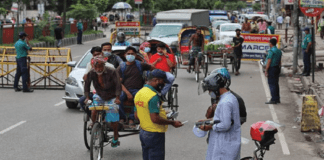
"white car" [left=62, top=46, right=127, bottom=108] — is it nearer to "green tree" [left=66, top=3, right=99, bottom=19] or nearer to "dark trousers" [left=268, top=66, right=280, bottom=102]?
"dark trousers" [left=268, top=66, right=280, bottom=102]

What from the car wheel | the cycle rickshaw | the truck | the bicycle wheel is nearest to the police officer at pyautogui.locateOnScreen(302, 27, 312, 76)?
the cycle rickshaw

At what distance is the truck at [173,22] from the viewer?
98.8 feet

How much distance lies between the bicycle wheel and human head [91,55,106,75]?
91 cm

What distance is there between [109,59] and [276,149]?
3.46 metres

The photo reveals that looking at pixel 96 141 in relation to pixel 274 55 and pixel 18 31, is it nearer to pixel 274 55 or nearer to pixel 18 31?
pixel 274 55

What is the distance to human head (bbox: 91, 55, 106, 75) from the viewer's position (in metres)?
9.17

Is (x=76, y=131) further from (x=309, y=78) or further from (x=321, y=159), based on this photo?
(x=309, y=78)

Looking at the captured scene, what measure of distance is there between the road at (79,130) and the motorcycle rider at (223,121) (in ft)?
11.7

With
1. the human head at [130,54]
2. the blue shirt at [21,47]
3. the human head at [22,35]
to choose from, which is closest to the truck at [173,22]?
the blue shirt at [21,47]

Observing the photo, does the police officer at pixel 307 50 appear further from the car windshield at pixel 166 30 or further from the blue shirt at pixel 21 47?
the car windshield at pixel 166 30

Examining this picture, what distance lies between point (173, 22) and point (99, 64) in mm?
31673

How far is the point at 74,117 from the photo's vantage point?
44.6 feet

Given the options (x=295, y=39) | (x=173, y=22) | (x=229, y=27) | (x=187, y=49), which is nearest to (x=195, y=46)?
(x=295, y=39)

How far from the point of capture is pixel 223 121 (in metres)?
6.04
